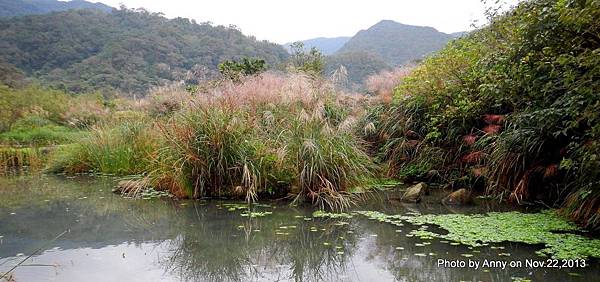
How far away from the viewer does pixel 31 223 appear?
16.4 feet

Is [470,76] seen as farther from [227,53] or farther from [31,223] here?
[227,53]

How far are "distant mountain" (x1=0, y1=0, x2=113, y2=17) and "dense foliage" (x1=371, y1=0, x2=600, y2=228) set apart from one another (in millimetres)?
40842

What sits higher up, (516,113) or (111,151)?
(516,113)

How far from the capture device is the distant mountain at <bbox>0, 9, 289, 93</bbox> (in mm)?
25703

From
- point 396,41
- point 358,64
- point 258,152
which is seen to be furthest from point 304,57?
point 396,41

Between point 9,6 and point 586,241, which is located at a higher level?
point 9,6

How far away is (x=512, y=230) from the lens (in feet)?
→ 14.1

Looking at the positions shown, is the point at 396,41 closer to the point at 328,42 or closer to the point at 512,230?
the point at 328,42

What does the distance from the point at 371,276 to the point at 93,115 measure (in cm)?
1160

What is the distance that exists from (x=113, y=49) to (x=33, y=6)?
2633cm

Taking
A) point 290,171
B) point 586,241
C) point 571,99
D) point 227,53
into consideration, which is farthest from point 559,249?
point 227,53

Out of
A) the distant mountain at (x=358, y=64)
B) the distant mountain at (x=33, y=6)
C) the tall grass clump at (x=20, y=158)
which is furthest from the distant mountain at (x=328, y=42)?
the tall grass clump at (x=20, y=158)

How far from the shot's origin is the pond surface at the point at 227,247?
3.40 meters

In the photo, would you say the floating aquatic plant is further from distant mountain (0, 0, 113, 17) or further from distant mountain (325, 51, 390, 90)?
distant mountain (0, 0, 113, 17)
